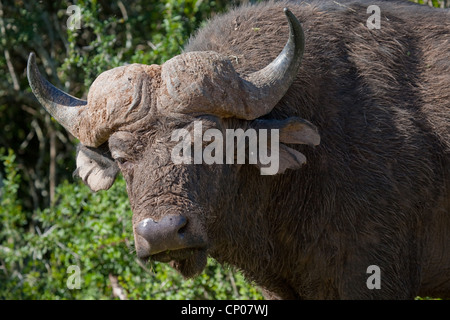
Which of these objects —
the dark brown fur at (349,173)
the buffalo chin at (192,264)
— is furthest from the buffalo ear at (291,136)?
the buffalo chin at (192,264)

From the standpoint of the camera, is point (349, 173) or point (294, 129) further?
point (349, 173)

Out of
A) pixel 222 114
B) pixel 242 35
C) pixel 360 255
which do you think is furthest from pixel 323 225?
pixel 242 35

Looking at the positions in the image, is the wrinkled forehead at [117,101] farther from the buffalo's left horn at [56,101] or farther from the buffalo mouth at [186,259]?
the buffalo mouth at [186,259]

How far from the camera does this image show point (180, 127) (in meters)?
4.47

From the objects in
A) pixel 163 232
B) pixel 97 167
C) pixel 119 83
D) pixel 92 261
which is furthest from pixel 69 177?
pixel 163 232

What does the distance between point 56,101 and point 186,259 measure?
59.0 inches

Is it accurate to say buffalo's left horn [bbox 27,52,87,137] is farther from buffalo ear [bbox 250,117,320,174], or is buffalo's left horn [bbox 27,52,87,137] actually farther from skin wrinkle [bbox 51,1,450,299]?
buffalo ear [bbox 250,117,320,174]

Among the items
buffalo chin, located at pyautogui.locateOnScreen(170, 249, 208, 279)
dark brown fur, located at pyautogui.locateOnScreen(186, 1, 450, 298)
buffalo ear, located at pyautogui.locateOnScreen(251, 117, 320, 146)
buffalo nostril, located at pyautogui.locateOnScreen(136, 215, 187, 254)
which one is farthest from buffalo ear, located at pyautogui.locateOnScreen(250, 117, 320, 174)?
buffalo nostril, located at pyautogui.locateOnScreen(136, 215, 187, 254)

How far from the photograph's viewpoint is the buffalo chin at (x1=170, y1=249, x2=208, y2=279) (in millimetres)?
4488

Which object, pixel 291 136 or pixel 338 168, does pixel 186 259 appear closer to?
pixel 291 136

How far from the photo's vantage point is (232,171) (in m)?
4.75

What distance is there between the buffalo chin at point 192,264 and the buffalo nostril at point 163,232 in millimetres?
286

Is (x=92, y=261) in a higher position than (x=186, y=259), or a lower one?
higher

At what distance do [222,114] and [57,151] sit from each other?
6201 mm
